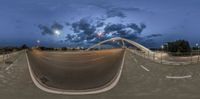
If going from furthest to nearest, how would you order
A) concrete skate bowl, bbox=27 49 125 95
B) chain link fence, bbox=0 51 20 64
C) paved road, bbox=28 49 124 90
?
1. chain link fence, bbox=0 51 20 64
2. paved road, bbox=28 49 124 90
3. concrete skate bowl, bbox=27 49 125 95

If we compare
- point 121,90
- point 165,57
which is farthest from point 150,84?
point 165,57

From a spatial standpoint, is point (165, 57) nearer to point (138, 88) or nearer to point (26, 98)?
point (138, 88)

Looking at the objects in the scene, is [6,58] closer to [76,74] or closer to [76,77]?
[76,74]

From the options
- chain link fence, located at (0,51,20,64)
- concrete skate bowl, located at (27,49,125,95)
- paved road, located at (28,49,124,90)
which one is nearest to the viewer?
concrete skate bowl, located at (27,49,125,95)

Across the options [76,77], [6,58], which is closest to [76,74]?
[76,77]

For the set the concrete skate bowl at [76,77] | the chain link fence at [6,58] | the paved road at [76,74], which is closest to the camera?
the concrete skate bowl at [76,77]

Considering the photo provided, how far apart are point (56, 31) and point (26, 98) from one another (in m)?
85.3

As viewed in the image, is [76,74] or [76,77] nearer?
[76,77]

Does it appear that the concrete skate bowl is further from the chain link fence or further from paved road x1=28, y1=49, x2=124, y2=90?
the chain link fence

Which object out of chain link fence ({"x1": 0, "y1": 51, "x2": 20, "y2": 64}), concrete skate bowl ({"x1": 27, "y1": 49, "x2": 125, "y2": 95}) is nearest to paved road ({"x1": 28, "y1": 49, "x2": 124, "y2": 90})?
concrete skate bowl ({"x1": 27, "y1": 49, "x2": 125, "y2": 95})

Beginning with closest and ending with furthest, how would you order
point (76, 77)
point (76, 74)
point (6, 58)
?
point (76, 77) < point (76, 74) < point (6, 58)

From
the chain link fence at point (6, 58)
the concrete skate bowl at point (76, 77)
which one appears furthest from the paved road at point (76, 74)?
the chain link fence at point (6, 58)

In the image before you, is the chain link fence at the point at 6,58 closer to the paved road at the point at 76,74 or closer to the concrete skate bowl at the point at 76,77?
the paved road at the point at 76,74

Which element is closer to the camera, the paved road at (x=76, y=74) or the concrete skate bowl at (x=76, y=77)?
the concrete skate bowl at (x=76, y=77)
